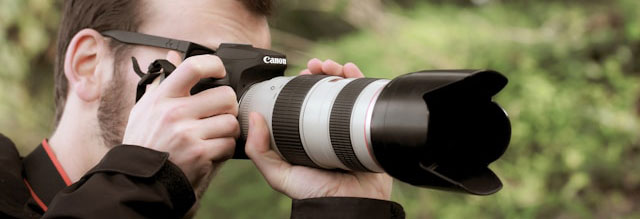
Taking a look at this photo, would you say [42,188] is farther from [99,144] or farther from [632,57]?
[632,57]

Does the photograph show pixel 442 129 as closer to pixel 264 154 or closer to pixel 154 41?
pixel 264 154

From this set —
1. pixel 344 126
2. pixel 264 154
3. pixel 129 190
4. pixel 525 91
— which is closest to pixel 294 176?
pixel 264 154

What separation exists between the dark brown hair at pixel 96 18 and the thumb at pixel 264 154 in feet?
1.24

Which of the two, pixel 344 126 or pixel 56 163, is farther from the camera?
pixel 56 163

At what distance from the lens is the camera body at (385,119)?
915mm

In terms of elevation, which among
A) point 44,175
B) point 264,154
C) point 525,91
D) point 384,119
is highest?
point 384,119

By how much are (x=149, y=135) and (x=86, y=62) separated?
42cm

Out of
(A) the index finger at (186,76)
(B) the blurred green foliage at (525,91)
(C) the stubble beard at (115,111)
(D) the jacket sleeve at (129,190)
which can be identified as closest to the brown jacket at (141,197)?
(D) the jacket sleeve at (129,190)

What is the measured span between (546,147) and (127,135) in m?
2.01

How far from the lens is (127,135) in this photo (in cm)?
105

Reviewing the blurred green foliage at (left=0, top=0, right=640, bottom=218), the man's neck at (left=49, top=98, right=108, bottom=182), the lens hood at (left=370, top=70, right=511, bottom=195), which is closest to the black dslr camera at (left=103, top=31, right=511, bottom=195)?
the lens hood at (left=370, top=70, right=511, bottom=195)

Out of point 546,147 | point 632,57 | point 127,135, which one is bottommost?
point 546,147

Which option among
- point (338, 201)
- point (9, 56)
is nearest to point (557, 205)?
point (338, 201)

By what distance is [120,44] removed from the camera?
4.36ft
